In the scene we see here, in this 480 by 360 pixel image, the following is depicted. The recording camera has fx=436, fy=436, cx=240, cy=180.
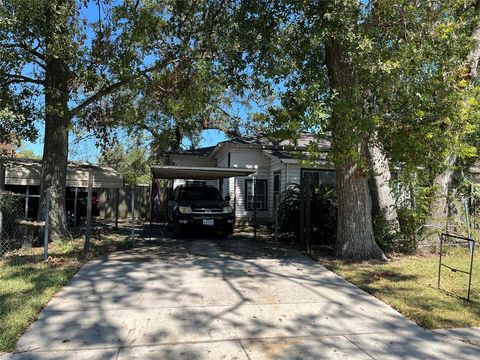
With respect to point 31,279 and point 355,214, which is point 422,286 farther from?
point 31,279

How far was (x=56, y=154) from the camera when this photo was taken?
39.5ft

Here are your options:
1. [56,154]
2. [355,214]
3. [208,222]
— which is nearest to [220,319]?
[355,214]

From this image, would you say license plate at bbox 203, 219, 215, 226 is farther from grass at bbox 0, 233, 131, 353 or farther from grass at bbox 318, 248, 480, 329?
grass at bbox 318, 248, 480, 329

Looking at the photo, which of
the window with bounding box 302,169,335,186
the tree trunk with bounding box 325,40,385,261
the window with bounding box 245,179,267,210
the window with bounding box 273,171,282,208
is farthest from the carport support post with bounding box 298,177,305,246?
the window with bounding box 245,179,267,210

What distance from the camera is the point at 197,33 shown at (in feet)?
38.4

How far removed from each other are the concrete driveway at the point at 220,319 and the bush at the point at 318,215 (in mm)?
3526

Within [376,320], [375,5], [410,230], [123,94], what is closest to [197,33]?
[123,94]

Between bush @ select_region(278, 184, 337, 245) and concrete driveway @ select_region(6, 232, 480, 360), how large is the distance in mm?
3526

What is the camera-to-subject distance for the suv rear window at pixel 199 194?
46.2 ft

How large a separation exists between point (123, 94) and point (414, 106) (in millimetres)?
8282

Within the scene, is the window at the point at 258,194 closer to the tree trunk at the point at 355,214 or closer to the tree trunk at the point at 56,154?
the tree trunk at the point at 56,154

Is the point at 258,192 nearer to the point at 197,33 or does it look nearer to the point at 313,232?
the point at 313,232

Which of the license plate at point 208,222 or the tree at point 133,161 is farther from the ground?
the tree at point 133,161

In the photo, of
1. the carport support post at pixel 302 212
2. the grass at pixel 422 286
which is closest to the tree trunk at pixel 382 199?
the grass at pixel 422 286
